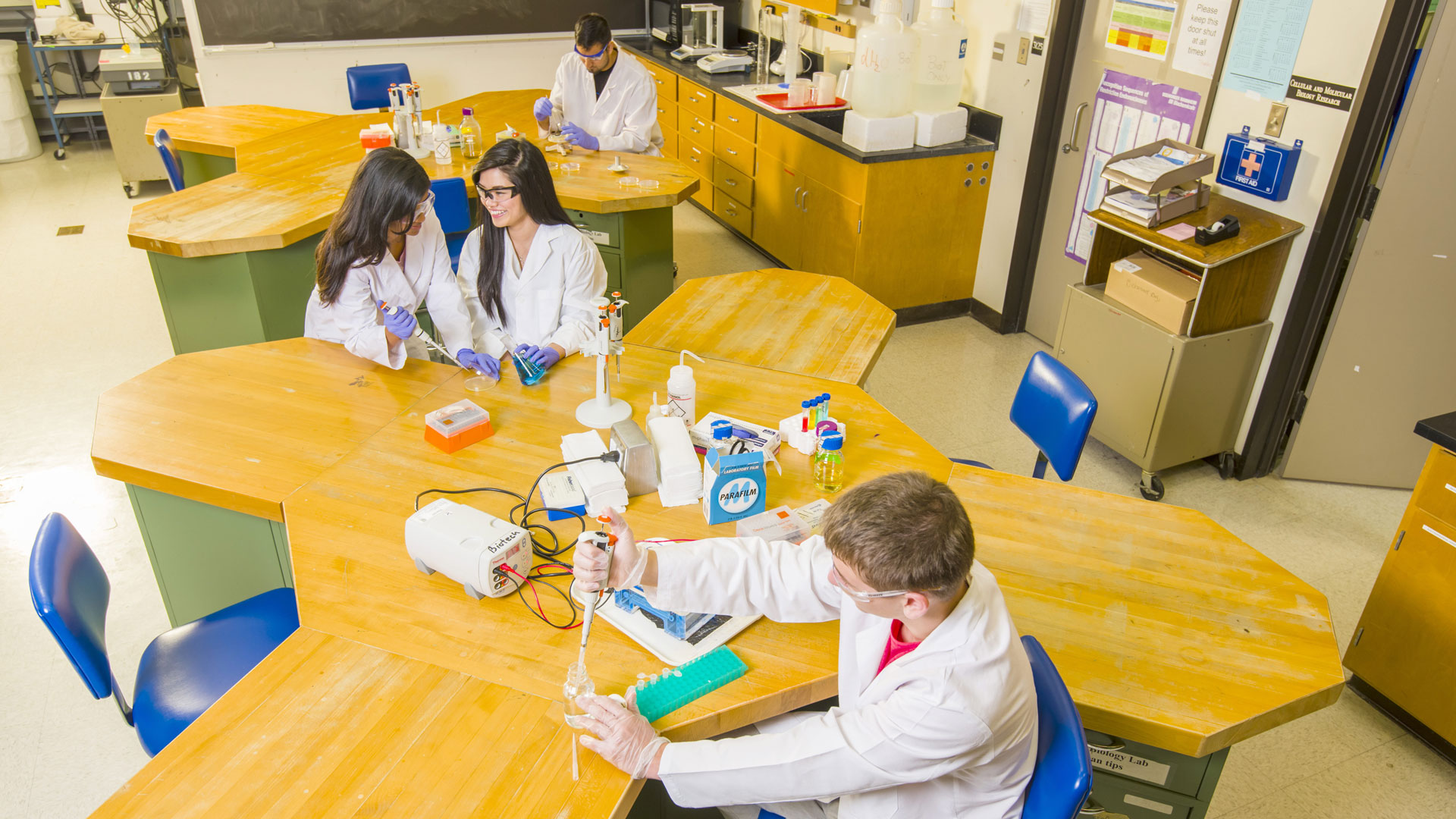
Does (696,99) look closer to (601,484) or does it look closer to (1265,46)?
(1265,46)

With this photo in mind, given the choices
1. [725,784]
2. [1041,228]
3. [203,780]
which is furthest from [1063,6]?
[203,780]

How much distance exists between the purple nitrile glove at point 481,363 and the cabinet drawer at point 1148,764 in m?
1.76

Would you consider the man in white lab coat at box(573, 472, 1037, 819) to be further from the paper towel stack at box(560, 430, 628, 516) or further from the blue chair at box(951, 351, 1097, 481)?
the blue chair at box(951, 351, 1097, 481)

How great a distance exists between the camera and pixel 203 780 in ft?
4.74

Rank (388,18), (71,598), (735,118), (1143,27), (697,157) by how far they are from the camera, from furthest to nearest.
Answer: (388,18)
(697,157)
(735,118)
(1143,27)
(71,598)

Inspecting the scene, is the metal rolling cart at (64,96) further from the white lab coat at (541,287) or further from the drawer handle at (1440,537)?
the drawer handle at (1440,537)

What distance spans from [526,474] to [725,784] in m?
0.94

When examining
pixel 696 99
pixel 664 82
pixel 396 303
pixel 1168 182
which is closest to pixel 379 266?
pixel 396 303

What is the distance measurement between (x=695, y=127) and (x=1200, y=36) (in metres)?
3.21

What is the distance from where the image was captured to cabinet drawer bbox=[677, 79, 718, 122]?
18.4ft

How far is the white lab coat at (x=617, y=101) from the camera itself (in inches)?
187

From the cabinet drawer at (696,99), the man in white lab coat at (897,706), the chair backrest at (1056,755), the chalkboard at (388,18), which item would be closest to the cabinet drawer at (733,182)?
the cabinet drawer at (696,99)

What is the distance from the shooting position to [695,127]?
5.90 m

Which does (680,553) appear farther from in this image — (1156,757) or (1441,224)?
(1441,224)
